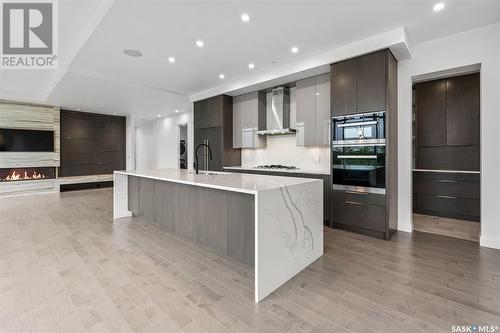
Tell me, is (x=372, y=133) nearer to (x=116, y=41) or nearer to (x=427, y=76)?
(x=427, y=76)

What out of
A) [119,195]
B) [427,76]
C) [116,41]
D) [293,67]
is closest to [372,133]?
[427,76]

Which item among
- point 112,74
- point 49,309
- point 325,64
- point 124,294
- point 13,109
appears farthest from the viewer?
point 13,109

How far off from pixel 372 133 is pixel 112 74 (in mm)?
5014

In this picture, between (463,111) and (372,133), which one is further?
(463,111)

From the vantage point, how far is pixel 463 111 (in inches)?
168

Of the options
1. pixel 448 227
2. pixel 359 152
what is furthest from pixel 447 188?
pixel 359 152

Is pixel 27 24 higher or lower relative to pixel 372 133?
higher

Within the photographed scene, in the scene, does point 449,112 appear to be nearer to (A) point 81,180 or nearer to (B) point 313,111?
(B) point 313,111

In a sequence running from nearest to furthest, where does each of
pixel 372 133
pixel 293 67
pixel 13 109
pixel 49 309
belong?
pixel 49 309
pixel 372 133
pixel 293 67
pixel 13 109

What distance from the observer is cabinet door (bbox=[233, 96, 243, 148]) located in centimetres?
568

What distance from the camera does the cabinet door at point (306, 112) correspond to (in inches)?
171

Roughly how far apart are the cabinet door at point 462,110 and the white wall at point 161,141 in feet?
22.2

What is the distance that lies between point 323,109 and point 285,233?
281cm

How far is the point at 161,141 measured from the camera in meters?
9.92
